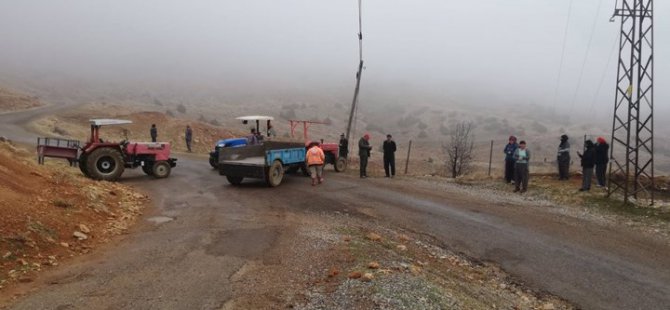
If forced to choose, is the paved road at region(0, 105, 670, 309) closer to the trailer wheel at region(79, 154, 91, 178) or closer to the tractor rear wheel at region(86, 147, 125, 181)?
the tractor rear wheel at region(86, 147, 125, 181)

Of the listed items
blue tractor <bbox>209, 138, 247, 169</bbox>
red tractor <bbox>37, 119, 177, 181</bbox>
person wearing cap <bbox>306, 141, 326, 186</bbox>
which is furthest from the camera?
blue tractor <bbox>209, 138, 247, 169</bbox>

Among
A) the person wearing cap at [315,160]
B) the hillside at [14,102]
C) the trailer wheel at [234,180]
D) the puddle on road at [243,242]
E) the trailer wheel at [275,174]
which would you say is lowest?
the puddle on road at [243,242]

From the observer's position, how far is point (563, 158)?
19.1 metres

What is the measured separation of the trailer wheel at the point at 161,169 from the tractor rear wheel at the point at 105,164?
1.55m

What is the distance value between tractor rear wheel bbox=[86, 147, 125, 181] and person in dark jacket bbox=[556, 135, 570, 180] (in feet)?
49.7

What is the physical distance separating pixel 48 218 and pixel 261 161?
850 centimetres

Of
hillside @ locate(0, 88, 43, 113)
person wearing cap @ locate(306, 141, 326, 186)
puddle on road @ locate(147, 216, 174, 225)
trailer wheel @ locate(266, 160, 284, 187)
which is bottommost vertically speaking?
puddle on road @ locate(147, 216, 174, 225)

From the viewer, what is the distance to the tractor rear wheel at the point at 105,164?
16578mm

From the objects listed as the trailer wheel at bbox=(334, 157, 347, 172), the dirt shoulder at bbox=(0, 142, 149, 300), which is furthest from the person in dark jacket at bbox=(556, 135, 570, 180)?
the dirt shoulder at bbox=(0, 142, 149, 300)

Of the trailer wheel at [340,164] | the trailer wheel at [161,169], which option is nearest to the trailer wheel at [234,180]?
the trailer wheel at [161,169]

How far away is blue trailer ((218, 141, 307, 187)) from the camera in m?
16.3

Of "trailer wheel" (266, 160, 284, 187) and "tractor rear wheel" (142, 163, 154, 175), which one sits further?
"tractor rear wheel" (142, 163, 154, 175)

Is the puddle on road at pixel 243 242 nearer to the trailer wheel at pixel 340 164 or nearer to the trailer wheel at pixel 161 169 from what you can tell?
the trailer wheel at pixel 161 169

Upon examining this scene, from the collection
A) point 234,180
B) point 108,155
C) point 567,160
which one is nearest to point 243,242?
point 234,180
